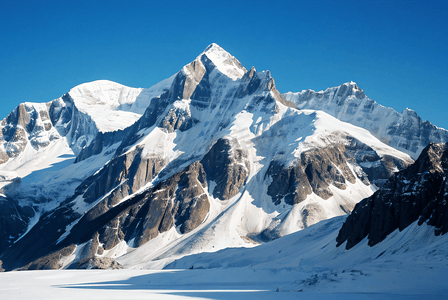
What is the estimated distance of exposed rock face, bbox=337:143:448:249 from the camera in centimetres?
7462

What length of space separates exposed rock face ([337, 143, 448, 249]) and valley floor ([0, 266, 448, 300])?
31.9 m

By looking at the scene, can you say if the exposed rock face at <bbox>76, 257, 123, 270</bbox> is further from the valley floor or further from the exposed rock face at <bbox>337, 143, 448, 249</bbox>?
the valley floor

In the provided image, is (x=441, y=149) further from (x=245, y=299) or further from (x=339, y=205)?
(x=339, y=205)

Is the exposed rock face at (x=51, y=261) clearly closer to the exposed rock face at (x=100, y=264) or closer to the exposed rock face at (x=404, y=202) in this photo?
the exposed rock face at (x=100, y=264)

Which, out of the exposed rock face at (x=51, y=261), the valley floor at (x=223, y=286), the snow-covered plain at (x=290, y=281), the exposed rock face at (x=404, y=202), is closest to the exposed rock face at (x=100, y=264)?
the exposed rock face at (x=51, y=261)

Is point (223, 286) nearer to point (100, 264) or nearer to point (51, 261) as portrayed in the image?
point (100, 264)

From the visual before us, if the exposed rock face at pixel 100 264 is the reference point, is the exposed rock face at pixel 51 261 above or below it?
above

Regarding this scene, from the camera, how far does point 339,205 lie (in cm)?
18375

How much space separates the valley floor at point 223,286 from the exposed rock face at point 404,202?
31937 millimetres

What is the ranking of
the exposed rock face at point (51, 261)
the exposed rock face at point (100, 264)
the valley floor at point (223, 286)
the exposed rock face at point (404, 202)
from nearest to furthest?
the valley floor at point (223, 286)
the exposed rock face at point (404, 202)
the exposed rock face at point (100, 264)
the exposed rock face at point (51, 261)

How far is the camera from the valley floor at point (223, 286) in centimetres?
3338

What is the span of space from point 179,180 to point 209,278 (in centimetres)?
15218

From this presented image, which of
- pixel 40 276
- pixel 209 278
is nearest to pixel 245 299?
pixel 209 278

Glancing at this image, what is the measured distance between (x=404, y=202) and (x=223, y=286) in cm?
4939
